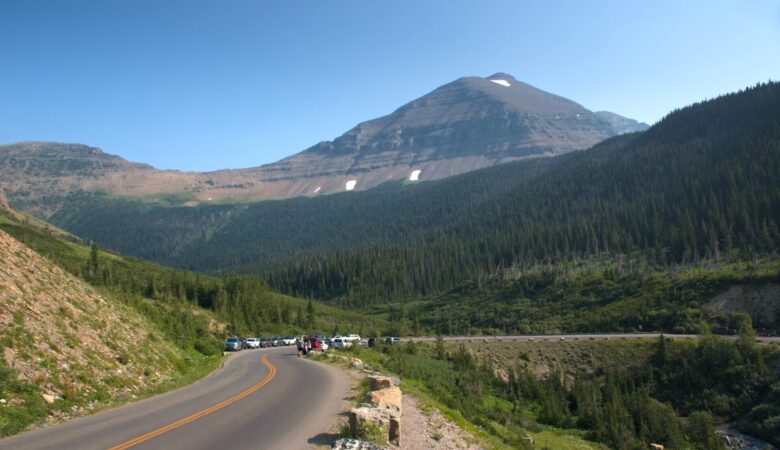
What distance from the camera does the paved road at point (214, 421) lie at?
1248cm

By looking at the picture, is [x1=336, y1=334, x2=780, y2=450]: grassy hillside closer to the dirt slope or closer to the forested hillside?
the dirt slope

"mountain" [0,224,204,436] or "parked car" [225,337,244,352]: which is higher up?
"mountain" [0,224,204,436]

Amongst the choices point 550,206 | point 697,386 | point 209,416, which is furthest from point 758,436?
point 550,206

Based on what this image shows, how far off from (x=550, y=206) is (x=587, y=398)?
163964 millimetres

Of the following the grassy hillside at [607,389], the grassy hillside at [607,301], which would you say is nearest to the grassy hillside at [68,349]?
the grassy hillside at [607,389]

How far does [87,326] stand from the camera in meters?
24.3

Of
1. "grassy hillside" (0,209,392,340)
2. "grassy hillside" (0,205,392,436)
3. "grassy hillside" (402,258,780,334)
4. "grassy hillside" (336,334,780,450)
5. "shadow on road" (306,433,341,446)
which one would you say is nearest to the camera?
"shadow on road" (306,433,341,446)

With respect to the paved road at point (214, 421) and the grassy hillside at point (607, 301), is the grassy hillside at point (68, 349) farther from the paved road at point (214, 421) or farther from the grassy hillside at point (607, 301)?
the grassy hillside at point (607, 301)

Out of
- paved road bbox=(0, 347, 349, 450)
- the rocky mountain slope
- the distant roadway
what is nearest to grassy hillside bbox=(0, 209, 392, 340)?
the rocky mountain slope

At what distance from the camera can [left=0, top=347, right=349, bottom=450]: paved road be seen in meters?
12.5

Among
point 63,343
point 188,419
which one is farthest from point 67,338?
point 188,419

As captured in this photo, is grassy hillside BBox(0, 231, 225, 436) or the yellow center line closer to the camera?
the yellow center line

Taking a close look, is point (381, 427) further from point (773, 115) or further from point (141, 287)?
point (773, 115)

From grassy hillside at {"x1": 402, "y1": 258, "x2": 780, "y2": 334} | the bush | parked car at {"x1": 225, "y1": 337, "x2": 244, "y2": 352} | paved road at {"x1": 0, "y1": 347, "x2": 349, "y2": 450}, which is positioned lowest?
grassy hillside at {"x1": 402, "y1": 258, "x2": 780, "y2": 334}
